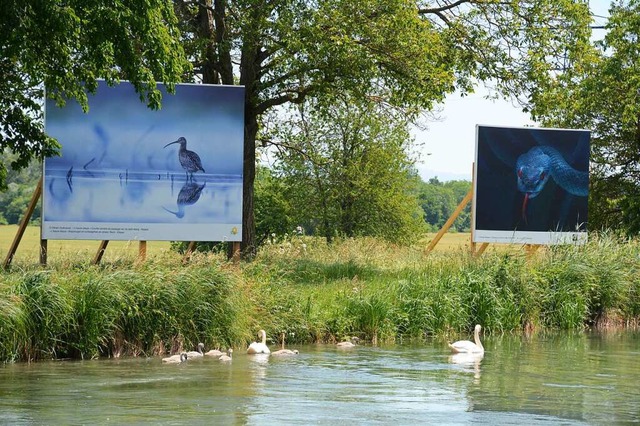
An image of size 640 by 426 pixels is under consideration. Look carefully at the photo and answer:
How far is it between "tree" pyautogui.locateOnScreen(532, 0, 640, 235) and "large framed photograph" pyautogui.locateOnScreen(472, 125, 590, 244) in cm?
652

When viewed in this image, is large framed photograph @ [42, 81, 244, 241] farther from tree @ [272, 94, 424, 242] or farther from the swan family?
tree @ [272, 94, 424, 242]

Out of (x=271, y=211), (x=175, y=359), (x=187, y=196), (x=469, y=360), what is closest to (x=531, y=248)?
(x=187, y=196)

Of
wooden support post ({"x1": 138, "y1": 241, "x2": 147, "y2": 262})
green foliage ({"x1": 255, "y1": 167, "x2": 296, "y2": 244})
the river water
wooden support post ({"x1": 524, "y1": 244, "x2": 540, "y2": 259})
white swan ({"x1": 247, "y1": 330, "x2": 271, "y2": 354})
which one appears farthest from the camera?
green foliage ({"x1": 255, "y1": 167, "x2": 296, "y2": 244})

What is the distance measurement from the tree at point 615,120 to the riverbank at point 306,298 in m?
9.29

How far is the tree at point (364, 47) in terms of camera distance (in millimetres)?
26328

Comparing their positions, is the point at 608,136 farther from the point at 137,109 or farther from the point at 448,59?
the point at 137,109

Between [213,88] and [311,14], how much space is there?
10.7ft

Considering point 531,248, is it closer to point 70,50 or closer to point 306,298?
point 306,298

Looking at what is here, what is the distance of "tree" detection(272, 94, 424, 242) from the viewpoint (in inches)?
1750

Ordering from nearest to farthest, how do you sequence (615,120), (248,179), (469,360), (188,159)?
1. (469,360)
2. (188,159)
3. (248,179)
4. (615,120)

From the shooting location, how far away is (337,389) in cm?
1502

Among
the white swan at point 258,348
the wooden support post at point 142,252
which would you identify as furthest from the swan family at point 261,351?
the wooden support post at point 142,252

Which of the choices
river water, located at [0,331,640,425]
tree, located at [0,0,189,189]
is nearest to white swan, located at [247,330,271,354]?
river water, located at [0,331,640,425]

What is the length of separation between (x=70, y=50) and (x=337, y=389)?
912 cm
